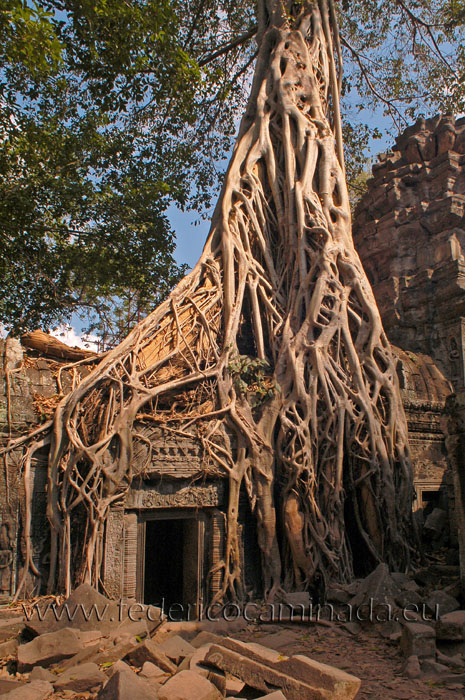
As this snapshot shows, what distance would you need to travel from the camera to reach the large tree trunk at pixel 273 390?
5.25m

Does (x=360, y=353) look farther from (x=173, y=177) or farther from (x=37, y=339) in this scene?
(x=173, y=177)

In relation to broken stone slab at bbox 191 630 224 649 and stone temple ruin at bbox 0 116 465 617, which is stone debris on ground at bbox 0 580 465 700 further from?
stone temple ruin at bbox 0 116 465 617

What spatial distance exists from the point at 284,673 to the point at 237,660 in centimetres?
33

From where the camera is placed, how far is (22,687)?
115 inches

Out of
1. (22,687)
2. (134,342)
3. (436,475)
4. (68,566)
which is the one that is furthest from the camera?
(436,475)

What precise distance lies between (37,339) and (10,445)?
1.23m

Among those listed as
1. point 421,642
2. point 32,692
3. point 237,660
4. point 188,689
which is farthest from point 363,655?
point 32,692

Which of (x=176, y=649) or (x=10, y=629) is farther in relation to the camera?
(x=10, y=629)

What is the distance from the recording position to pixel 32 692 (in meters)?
2.87

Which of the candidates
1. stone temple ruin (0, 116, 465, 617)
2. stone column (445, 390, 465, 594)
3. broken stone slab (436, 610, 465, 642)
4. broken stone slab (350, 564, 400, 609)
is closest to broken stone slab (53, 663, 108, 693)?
stone temple ruin (0, 116, 465, 617)

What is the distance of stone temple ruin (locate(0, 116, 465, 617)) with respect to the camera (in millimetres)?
4910

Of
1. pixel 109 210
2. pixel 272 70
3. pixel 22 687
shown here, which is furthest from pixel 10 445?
pixel 272 70

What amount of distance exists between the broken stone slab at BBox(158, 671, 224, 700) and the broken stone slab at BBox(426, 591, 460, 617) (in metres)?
2.16

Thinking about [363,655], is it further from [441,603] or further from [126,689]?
[126,689]
